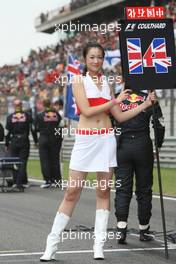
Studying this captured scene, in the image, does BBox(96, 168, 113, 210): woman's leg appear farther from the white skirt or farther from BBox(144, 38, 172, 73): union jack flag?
BBox(144, 38, 172, 73): union jack flag

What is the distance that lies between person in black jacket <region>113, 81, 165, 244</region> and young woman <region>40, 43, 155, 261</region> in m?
1.23

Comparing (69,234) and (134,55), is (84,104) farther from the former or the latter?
(69,234)

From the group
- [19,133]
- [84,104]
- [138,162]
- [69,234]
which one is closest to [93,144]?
[84,104]

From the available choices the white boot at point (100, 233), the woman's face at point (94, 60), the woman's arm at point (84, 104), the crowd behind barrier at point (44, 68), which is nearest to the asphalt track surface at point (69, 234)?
the white boot at point (100, 233)

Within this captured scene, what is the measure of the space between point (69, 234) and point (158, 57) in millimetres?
2442

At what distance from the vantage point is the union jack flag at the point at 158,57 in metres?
6.68

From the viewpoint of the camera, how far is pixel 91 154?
20.7 ft

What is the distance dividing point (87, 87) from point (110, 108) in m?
0.28

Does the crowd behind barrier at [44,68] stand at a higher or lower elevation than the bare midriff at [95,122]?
higher

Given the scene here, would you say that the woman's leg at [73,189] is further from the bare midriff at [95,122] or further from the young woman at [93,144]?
the bare midriff at [95,122]

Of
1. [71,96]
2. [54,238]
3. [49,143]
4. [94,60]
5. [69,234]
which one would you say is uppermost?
[94,60]

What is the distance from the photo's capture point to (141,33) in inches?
263

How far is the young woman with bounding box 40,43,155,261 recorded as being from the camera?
249 inches

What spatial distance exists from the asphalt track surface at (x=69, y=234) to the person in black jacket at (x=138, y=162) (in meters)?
0.33
